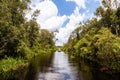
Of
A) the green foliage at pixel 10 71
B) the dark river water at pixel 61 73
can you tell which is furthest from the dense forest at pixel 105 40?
the green foliage at pixel 10 71

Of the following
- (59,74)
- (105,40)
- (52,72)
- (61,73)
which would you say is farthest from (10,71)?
(105,40)

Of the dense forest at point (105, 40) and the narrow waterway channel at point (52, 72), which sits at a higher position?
the dense forest at point (105, 40)

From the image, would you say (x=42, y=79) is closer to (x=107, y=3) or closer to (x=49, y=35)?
(x=107, y=3)

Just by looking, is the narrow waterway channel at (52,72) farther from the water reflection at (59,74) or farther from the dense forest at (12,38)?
the dense forest at (12,38)

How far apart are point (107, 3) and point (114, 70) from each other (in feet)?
92.5

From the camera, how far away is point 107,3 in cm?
5981

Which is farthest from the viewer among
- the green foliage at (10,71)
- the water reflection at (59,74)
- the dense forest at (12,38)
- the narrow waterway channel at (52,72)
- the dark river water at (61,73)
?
the dense forest at (12,38)

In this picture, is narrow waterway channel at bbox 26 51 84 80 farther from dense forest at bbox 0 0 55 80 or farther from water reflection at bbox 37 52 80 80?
dense forest at bbox 0 0 55 80

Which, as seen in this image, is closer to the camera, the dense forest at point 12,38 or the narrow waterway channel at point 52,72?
the narrow waterway channel at point 52,72

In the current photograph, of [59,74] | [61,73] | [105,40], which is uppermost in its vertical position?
[105,40]

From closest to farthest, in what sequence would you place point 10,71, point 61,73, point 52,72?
point 10,71
point 61,73
point 52,72

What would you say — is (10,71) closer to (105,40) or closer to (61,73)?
(61,73)

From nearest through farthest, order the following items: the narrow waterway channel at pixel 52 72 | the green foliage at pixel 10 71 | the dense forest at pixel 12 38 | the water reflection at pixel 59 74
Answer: the green foliage at pixel 10 71
the water reflection at pixel 59 74
the narrow waterway channel at pixel 52 72
the dense forest at pixel 12 38

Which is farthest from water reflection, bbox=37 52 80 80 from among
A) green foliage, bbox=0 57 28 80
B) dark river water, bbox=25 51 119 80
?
green foliage, bbox=0 57 28 80
